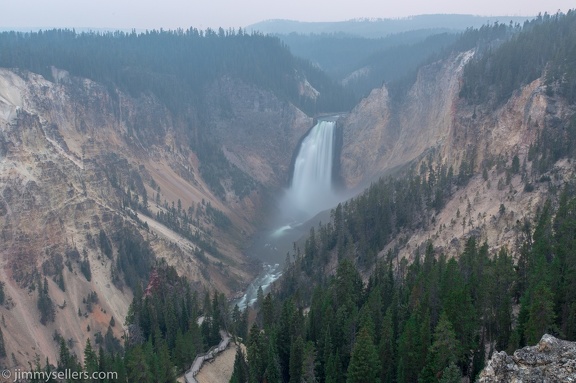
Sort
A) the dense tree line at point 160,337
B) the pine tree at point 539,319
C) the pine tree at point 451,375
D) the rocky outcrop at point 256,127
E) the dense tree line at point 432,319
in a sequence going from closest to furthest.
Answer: the pine tree at point 451,375 < the pine tree at point 539,319 < the dense tree line at point 432,319 < the dense tree line at point 160,337 < the rocky outcrop at point 256,127

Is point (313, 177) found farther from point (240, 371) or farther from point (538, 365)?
point (538, 365)

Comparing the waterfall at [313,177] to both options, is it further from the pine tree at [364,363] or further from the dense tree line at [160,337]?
the pine tree at [364,363]

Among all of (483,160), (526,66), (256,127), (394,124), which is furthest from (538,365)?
(256,127)

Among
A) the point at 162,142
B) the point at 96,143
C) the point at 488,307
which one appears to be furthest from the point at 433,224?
the point at 162,142

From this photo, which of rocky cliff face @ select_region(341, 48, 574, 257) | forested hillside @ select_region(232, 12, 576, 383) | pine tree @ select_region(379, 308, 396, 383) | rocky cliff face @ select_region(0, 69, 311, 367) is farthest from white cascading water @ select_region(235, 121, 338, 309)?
pine tree @ select_region(379, 308, 396, 383)

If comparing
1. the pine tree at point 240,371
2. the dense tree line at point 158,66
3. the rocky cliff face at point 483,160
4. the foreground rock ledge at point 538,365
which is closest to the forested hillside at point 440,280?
the pine tree at point 240,371

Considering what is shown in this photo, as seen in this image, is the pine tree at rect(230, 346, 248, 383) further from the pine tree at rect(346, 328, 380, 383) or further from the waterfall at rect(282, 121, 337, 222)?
the waterfall at rect(282, 121, 337, 222)
